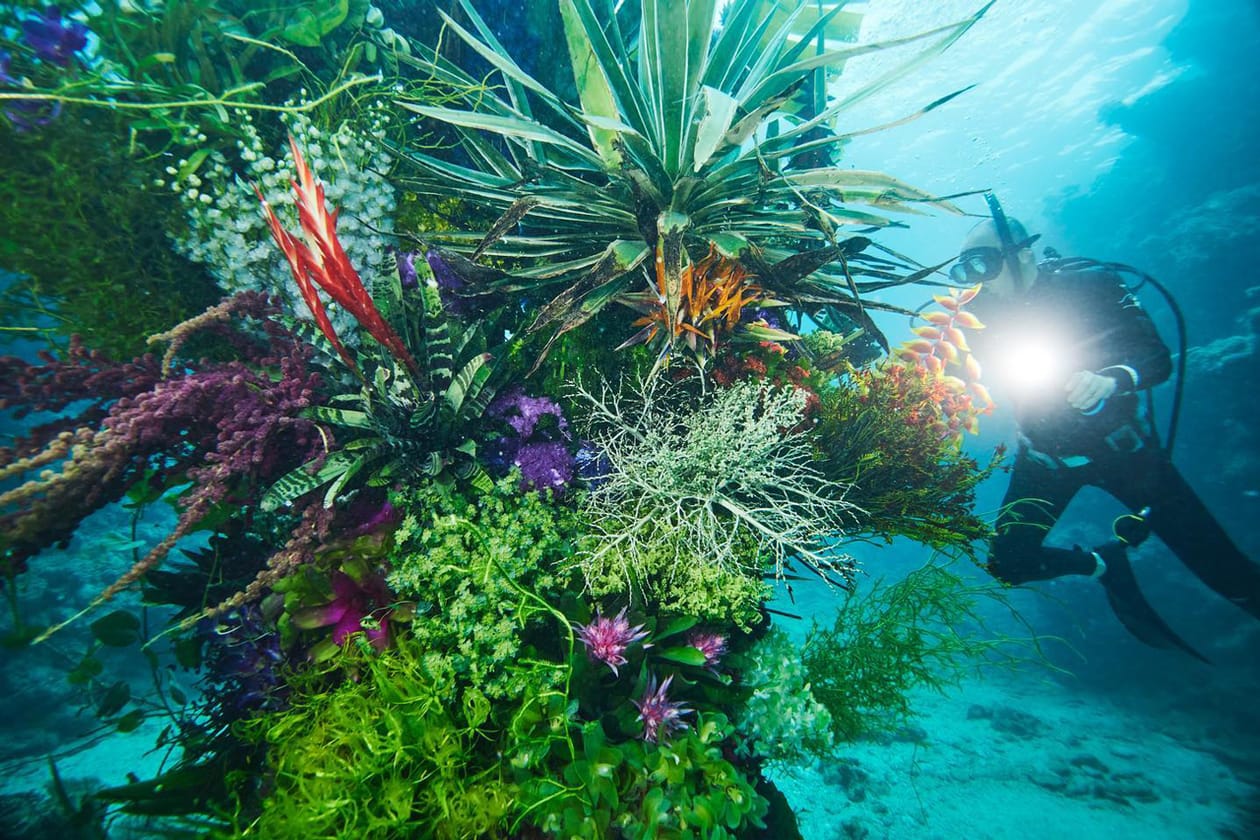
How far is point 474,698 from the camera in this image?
1722 mm

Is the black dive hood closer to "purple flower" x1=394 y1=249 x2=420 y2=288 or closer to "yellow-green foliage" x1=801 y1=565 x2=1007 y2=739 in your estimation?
"yellow-green foliage" x1=801 y1=565 x2=1007 y2=739

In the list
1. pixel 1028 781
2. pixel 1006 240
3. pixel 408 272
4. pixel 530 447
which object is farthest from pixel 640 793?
pixel 1028 781

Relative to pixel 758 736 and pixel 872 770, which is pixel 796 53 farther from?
pixel 872 770

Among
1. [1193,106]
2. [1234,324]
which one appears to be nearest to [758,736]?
[1234,324]

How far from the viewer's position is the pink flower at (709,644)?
2129mm

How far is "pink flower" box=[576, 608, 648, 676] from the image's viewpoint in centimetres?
189

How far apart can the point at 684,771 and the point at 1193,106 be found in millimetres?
51159

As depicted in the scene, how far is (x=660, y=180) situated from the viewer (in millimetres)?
2258

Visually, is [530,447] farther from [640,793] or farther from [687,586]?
[640,793]

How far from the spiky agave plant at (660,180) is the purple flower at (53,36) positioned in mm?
1505

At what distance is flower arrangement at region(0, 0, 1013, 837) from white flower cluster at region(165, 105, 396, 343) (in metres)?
0.02

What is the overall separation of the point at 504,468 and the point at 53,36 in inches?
111

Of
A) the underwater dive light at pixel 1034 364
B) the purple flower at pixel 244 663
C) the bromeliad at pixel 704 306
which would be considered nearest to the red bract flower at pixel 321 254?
the bromeliad at pixel 704 306

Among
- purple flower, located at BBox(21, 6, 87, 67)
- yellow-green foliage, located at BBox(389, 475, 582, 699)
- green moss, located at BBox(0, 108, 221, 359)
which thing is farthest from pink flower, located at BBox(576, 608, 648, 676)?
purple flower, located at BBox(21, 6, 87, 67)
